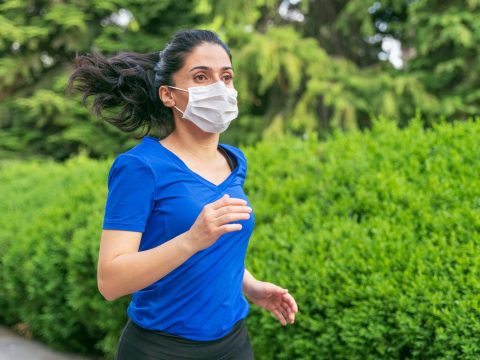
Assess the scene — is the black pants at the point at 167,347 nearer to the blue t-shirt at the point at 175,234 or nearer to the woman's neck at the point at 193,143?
the blue t-shirt at the point at 175,234

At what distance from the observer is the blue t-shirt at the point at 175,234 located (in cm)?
173

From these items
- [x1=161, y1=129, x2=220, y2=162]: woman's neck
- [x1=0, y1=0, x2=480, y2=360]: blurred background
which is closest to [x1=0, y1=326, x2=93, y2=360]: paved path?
[x1=0, y1=0, x2=480, y2=360]: blurred background

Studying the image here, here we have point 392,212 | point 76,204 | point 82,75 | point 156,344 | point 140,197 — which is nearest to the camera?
point 140,197

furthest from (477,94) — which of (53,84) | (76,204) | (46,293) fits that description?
(53,84)

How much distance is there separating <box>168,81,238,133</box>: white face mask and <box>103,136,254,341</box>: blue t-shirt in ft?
0.54

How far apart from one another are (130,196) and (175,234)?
0.19 m

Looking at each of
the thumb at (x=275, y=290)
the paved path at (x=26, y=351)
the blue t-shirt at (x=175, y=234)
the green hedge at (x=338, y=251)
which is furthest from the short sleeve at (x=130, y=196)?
the paved path at (x=26, y=351)

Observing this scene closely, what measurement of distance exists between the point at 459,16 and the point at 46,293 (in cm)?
629

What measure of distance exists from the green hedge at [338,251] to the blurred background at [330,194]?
11 mm

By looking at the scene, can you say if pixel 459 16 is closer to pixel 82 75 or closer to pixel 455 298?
pixel 455 298

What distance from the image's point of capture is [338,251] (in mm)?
3285

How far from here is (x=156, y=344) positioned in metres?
1.90

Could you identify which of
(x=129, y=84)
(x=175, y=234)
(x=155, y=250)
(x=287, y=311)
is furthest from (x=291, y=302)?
(x=129, y=84)

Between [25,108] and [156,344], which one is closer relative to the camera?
[156,344]
